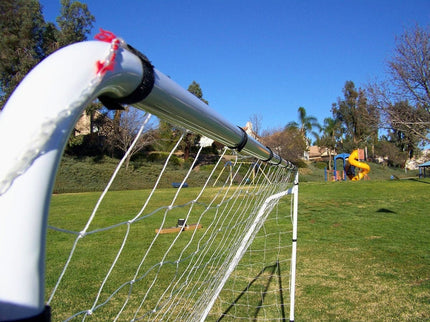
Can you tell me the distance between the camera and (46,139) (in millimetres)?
485

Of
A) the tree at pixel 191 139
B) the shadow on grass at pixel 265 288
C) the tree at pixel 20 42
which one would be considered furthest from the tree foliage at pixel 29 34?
the shadow on grass at pixel 265 288

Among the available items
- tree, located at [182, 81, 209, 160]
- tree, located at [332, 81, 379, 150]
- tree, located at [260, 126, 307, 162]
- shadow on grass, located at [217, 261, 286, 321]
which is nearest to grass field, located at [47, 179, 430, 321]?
shadow on grass, located at [217, 261, 286, 321]

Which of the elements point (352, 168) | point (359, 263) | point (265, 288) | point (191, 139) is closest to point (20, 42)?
point (191, 139)

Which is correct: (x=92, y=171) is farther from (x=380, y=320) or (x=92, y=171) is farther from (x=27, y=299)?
(x=27, y=299)

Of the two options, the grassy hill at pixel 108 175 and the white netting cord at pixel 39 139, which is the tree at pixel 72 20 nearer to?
the grassy hill at pixel 108 175

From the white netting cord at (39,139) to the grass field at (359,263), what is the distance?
12.7 ft

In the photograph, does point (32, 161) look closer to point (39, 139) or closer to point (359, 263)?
point (39, 139)

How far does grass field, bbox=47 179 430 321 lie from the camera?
4.05m

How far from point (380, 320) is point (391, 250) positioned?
3.12 metres

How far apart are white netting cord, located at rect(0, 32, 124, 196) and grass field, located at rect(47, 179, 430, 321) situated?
3871mm

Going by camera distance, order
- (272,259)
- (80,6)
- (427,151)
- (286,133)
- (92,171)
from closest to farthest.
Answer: (272,259) < (92,171) < (80,6) < (286,133) < (427,151)

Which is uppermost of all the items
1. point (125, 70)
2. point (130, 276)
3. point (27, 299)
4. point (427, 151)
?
point (427, 151)

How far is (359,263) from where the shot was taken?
5777 millimetres

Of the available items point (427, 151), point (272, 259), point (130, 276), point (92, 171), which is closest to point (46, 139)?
point (130, 276)
